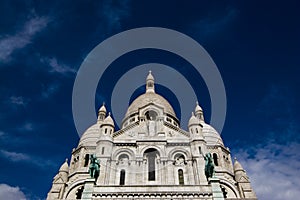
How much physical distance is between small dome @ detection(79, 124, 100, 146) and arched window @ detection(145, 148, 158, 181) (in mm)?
10089

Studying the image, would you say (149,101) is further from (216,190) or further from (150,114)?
(216,190)

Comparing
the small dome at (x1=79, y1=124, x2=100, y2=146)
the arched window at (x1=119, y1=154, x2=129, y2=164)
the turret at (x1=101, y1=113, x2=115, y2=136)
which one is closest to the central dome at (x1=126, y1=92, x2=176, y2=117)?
the small dome at (x1=79, y1=124, x2=100, y2=146)

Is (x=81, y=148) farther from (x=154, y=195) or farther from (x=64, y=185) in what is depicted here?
(x=154, y=195)

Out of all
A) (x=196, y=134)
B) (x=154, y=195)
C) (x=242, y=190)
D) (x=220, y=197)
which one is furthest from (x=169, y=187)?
(x=242, y=190)

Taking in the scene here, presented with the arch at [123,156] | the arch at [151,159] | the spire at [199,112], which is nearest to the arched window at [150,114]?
the arch at [151,159]

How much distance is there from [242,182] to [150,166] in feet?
40.4

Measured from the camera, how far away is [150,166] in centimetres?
2398

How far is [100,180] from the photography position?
21734 millimetres

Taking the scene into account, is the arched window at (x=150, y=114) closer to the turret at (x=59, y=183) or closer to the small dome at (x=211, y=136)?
the small dome at (x=211, y=136)

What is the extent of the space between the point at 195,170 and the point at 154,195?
18.8 ft

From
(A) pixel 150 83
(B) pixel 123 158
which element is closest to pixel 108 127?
(B) pixel 123 158

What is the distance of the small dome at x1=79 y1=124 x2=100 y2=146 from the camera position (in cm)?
3249

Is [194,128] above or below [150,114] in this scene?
below

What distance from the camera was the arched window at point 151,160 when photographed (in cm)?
2334
